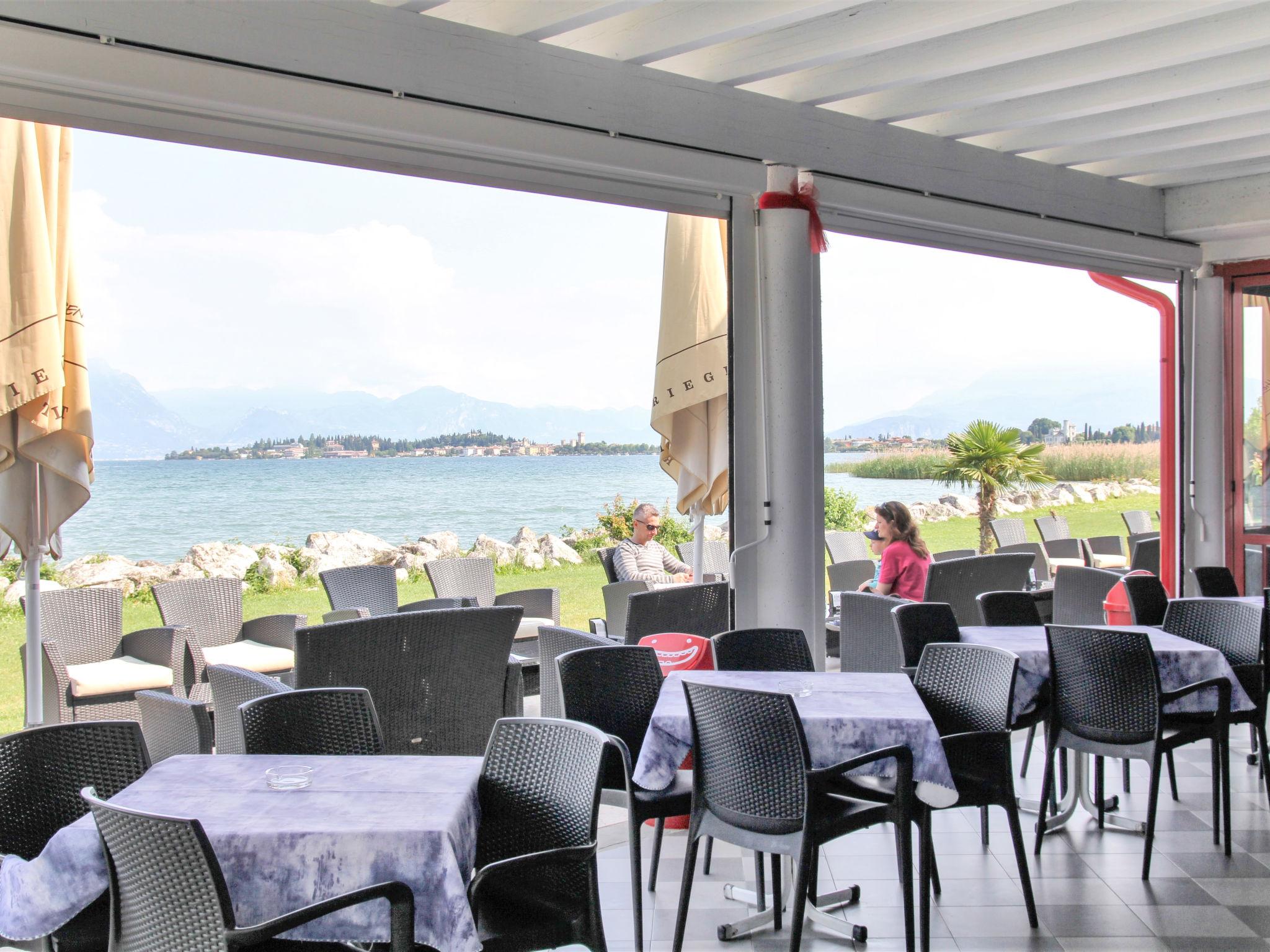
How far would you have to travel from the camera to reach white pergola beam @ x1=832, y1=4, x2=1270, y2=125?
4.44m

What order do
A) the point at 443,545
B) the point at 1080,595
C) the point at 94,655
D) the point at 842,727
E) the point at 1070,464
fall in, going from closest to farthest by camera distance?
the point at 842,727 → the point at 94,655 → the point at 1080,595 → the point at 443,545 → the point at 1070,464

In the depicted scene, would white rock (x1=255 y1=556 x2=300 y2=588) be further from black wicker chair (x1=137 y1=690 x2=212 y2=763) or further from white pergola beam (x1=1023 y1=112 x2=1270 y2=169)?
black wicker chair (x1=137 y1=690 x2=212 y2=763)

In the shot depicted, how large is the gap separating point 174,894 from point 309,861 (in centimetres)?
29

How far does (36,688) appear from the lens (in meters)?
4.46

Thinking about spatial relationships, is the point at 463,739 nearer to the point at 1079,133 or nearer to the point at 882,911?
the point at 882,911

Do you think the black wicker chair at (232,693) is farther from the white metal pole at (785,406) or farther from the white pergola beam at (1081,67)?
the white pergola beam at (1081,67)

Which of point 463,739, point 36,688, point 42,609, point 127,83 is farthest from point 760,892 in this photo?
point 42,609

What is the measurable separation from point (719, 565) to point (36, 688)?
5.08 m

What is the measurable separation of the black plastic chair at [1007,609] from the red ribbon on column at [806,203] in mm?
1867

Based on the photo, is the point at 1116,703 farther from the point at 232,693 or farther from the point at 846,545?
the point at 846,545

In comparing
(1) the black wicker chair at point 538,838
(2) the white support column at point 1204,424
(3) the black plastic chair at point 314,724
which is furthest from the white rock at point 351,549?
(1) the black wicker chair at point 538,838

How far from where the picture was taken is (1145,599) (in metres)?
5.88

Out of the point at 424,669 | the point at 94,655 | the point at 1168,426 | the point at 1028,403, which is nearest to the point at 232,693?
the point at 424,669

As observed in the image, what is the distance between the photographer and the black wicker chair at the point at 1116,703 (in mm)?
4066
